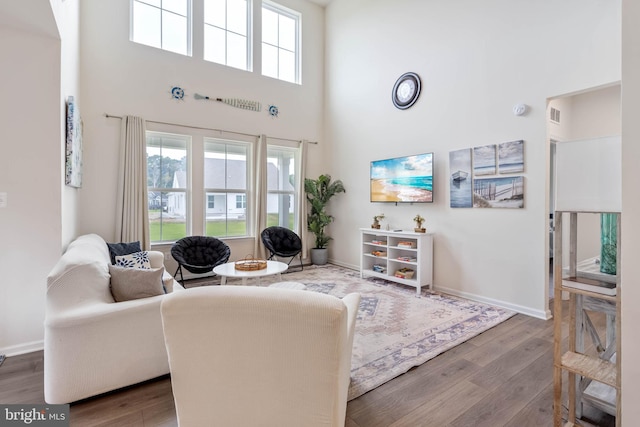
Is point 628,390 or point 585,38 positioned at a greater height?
point 585,38

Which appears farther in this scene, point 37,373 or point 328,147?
point 328,147

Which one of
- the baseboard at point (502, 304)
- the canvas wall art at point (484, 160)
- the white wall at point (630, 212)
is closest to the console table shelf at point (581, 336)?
the white wall at point (630, 212)

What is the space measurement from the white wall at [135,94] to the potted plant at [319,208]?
1.06 m

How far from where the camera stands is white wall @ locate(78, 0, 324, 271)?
421 centimetres

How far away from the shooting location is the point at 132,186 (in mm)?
4391

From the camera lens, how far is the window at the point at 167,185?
4.79 metres

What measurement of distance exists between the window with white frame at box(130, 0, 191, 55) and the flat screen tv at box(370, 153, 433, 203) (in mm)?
3713

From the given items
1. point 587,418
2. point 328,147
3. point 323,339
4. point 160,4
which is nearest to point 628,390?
point 587,418

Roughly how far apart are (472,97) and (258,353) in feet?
13.3

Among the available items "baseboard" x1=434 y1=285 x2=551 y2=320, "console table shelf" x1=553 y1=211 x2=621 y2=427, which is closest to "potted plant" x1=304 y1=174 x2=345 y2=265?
"baseboard" x1=434 y1=285 x2=551 y2=320

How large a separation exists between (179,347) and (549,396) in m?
2.27

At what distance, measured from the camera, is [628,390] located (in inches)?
50.6

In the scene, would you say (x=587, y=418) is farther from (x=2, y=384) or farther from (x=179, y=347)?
(x=2, y=384)

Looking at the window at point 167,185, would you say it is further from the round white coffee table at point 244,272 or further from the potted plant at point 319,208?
the potted plant at point 319,208
